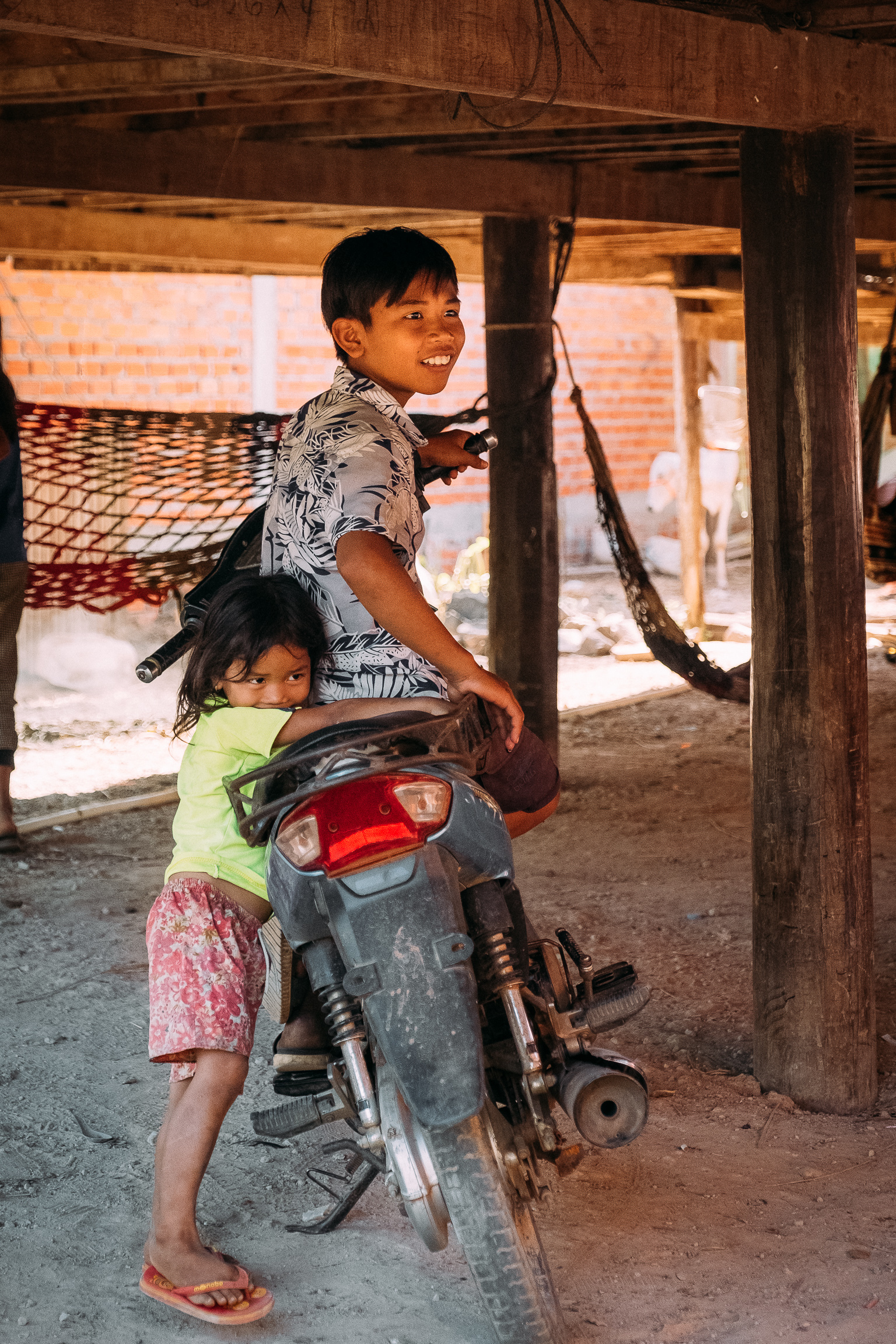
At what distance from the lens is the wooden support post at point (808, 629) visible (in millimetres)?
2840

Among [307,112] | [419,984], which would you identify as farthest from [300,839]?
[307,112]

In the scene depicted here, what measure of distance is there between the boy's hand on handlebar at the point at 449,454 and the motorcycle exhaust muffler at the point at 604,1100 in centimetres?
107

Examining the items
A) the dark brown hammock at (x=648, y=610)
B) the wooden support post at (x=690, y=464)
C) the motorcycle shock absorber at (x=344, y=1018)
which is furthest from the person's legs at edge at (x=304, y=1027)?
the wooden support post at (x=690, y=464)

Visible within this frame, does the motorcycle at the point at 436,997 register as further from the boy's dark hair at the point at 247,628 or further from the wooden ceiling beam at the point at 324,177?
the wooden ceiling beam at the point at 324,177

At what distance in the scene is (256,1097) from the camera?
3.00m

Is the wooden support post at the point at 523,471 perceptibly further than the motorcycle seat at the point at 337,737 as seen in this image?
Yes

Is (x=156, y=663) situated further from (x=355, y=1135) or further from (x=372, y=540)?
(x=355, y=1135)

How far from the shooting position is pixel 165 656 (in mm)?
2379

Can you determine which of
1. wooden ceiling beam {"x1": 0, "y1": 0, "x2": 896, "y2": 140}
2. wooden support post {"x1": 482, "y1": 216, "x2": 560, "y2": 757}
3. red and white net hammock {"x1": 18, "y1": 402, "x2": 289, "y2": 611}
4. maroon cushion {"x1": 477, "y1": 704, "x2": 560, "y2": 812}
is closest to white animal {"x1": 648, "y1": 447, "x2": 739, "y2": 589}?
wooden support post {"x1": 482, "y1": 216, "x2": 560, "y2": 757}

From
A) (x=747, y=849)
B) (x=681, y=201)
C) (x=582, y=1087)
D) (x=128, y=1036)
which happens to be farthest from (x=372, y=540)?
(x=681, y=201)

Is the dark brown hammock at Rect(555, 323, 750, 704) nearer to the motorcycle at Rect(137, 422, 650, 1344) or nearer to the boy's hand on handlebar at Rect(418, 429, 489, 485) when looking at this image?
the boy's hand on handlebar at Rect(418, 429, 489, 485)

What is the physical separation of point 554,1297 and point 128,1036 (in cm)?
167

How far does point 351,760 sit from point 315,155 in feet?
11.0

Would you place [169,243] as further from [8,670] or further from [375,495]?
[375,495]
